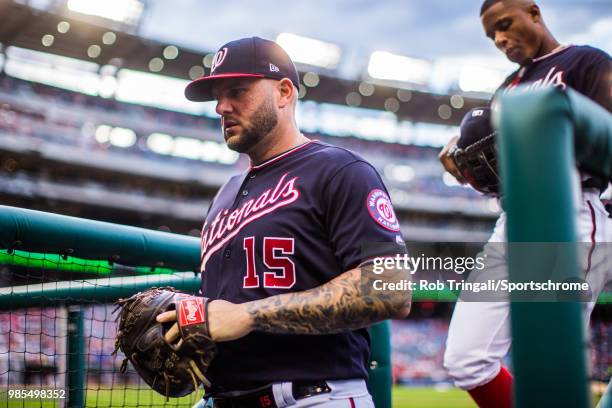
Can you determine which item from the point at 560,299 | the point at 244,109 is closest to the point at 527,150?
the point at 560,299

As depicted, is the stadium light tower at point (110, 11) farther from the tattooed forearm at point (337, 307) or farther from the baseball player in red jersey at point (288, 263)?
the tattooed forearm at point (337, 307)

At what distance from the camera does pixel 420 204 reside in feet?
105

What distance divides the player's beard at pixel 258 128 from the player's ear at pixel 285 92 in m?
0.06

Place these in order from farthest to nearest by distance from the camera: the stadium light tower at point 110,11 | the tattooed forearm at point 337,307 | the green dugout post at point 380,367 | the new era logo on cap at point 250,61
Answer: the stadium light tower at point 110,11 < the green dugout post at point 380,367 < the new era logo on cap at point 250,61 < the tattooed forearm at point 337,307

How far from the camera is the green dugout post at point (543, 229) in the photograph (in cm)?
73

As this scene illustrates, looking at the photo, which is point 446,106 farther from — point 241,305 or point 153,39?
point 241,305

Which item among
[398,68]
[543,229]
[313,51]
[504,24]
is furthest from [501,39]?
[398,68]

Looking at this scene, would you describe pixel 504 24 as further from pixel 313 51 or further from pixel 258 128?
pixel 313 51

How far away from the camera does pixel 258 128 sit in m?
2.05

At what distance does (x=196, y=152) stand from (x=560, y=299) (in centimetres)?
2931

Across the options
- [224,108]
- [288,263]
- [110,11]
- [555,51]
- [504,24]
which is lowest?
[288,263]

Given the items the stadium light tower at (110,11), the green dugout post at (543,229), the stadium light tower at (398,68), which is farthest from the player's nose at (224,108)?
the stadium light tower at (398,68)

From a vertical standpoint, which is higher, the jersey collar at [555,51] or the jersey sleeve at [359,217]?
the jersey collar at [555,51]

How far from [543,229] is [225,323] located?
1032 mm
